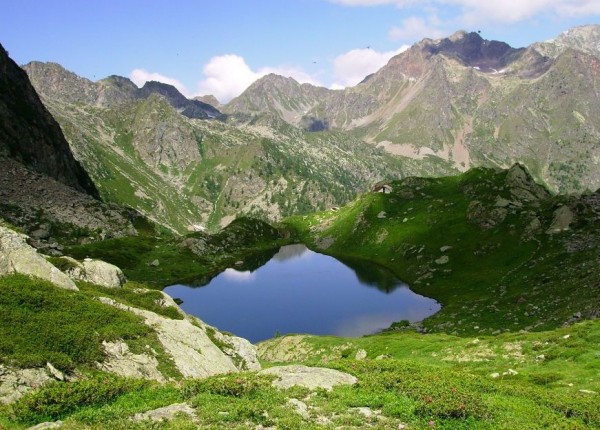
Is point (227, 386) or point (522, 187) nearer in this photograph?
point (227, 386)

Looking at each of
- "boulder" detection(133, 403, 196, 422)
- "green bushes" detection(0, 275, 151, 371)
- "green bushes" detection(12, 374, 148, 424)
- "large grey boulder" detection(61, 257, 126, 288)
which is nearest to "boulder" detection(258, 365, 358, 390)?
"boulder" detection(133, 403, 196, 422)

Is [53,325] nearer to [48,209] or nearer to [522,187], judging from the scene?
[48,209]

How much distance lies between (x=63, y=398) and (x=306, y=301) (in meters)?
123

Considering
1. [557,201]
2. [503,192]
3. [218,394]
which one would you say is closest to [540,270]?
[557,201]

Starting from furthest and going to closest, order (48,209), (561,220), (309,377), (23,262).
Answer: (48,209) → (561,220) → (23,262) → (309,377)

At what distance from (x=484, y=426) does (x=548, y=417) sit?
12.3 feet

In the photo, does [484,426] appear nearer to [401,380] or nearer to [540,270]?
[401,380]

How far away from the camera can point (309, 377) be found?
24.8 m

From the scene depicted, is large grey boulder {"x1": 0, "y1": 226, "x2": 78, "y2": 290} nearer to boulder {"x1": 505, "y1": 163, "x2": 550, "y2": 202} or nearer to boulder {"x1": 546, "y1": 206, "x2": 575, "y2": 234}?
boulder {"x1": 546, "y1": 206, "x2": 575, "y2": 234}

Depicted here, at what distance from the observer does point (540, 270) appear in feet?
336

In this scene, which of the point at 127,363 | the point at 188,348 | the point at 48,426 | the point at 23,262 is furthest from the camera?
the point at 23,262

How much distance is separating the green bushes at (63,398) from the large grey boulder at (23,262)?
13.4 metres

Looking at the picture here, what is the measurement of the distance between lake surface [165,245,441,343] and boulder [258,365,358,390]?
3106 inches

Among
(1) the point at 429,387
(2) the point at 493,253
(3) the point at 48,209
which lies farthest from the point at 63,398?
(3) the point at 48,209
